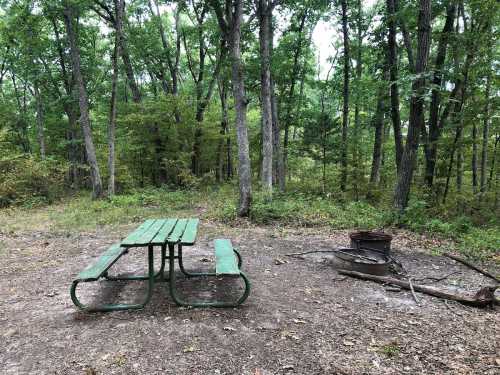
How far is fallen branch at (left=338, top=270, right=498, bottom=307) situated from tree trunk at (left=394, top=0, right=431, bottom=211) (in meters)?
3.77

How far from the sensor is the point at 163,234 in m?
3.57

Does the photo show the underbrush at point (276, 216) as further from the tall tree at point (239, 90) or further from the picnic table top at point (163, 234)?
the picnic table top at point (163, 234)

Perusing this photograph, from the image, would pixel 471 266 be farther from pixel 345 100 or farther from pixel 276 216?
pixel 345 100

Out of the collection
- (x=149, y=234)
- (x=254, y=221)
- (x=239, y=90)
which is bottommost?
(x=254, y=221)

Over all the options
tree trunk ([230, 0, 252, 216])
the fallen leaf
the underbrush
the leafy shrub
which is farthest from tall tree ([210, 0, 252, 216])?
the leafy shrub

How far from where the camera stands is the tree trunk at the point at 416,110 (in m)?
6.73

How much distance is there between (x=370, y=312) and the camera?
11.0 ft

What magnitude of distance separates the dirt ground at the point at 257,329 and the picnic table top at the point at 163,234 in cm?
73

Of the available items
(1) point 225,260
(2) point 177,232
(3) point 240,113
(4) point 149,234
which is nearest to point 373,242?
(1) point 225,260

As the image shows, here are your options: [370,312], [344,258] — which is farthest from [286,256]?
[370,312]

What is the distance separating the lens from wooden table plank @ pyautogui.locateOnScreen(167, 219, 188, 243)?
3.28 m

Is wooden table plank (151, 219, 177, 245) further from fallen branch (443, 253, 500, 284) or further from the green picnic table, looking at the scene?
fallen branch (443, 253, 500, 284)

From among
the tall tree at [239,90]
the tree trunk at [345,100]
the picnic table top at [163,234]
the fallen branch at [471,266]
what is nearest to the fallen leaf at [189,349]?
the picnic table top at [163,234]

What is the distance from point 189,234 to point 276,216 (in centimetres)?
477
